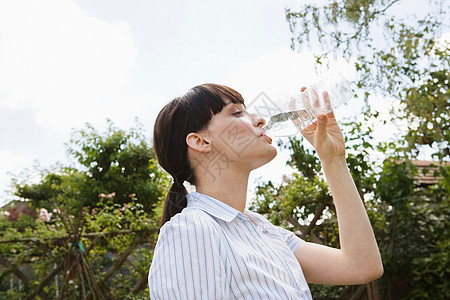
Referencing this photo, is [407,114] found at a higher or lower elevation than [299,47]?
lower

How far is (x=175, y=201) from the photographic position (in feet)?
4.23

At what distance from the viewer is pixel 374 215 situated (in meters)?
4.08

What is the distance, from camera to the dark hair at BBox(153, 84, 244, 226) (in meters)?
1.24

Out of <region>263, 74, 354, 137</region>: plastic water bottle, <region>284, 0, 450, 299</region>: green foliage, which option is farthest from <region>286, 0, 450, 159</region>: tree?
<region>263, 74, 354, 137</region>: plastic water bottle

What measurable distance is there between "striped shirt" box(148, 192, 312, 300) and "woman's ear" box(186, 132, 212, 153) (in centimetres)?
18

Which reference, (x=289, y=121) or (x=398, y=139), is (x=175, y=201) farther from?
(x=398, y=139)

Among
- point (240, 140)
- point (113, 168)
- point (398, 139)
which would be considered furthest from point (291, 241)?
point (113, 168)

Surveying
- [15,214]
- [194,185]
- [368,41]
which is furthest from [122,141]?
[194,185]

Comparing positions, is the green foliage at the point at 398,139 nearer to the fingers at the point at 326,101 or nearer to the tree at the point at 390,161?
the tree at the point at 390,161

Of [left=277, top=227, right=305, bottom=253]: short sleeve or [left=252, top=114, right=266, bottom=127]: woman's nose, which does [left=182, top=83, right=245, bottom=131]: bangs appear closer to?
[left=252, top=114, right=266, bottom=127]: woman's nose

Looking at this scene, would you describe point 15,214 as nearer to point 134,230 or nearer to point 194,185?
point 134,230

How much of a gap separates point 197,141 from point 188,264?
1.35ft

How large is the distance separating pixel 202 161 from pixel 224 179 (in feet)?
0.27

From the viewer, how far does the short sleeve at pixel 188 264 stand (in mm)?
868
